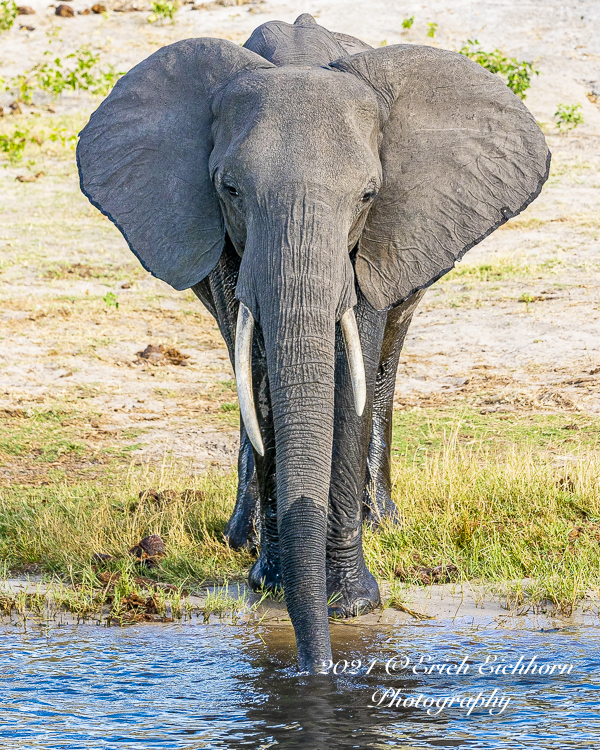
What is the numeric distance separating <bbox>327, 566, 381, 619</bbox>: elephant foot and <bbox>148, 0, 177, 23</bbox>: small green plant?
23590mm

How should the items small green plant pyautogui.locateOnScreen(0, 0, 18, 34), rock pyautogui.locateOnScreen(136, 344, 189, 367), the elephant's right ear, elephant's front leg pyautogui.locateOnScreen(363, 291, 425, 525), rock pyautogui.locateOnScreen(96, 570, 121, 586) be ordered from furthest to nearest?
small green plant pyautogui.locateOnScreen(0, 0, 18, 34) → rock pyautogui.locateOnScreen(136, 344, 189, 367) → elephant's front leg pyautogui.locateOnScreen(363, 291, 425, 525) → rock pyautogui.locateOnScreen(96, 570, 121, 586) → the elephant's right ear

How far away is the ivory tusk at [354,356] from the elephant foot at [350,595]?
3.23 feet

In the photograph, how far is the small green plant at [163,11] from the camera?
1049 inches

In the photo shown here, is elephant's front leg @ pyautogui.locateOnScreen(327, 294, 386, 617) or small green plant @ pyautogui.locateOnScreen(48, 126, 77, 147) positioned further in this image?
small green plant @ pyautogui.locateOnScreen(48, 126, 77, 147)

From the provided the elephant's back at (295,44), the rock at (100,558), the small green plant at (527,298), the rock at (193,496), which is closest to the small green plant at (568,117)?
the small green plant at (527,298)

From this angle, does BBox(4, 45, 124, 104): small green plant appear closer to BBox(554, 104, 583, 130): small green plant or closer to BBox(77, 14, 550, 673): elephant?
BBox(554, 104, 583, 130): small green plant

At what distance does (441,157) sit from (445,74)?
338 millimetres

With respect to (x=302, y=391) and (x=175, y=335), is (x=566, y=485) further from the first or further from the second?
(x=175, y=335)

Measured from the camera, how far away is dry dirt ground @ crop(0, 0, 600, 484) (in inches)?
334

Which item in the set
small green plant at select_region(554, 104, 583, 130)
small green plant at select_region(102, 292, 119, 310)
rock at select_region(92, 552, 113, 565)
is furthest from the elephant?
small green plant at select_region(554, 104, 583, 130)

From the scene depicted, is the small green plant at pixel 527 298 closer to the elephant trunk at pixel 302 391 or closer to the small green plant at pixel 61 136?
the elephant trunk at pixel 302 391

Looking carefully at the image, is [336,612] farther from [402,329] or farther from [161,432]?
[161,432]

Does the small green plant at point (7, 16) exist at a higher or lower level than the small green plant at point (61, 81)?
higher

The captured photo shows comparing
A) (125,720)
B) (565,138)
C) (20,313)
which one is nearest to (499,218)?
(125,720)
